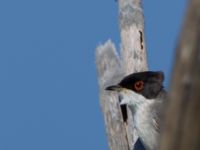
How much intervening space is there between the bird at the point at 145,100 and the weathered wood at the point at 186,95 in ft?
18.2

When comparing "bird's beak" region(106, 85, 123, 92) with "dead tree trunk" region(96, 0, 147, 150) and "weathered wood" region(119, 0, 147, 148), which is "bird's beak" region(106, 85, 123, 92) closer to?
"dead tree trunk" region(96, 0, 147, 150)

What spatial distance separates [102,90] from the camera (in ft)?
20.5

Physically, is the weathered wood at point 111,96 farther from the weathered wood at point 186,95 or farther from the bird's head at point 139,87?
the weathered wood at point 186,95

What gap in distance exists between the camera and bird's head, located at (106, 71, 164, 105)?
6441 millimetres

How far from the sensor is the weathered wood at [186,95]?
0.84 meters

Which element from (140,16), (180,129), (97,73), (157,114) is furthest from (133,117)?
(180,129)

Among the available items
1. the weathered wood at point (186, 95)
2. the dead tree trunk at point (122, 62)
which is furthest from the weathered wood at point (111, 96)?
the weathered wood at point (186, 95)

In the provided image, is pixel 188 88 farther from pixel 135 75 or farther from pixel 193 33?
pixel 135 75

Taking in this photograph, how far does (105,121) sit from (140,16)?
4.28 feet

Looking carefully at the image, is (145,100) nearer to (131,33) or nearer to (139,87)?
(139,87)

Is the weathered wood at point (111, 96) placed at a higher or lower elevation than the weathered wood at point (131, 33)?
lower

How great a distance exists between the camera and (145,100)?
23.3ft

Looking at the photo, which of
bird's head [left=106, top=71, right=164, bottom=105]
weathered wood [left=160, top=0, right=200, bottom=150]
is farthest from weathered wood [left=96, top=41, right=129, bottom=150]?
weathered wood [left=160, top=0, right=200, bottom=150]

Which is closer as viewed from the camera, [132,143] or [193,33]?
[193,33]
